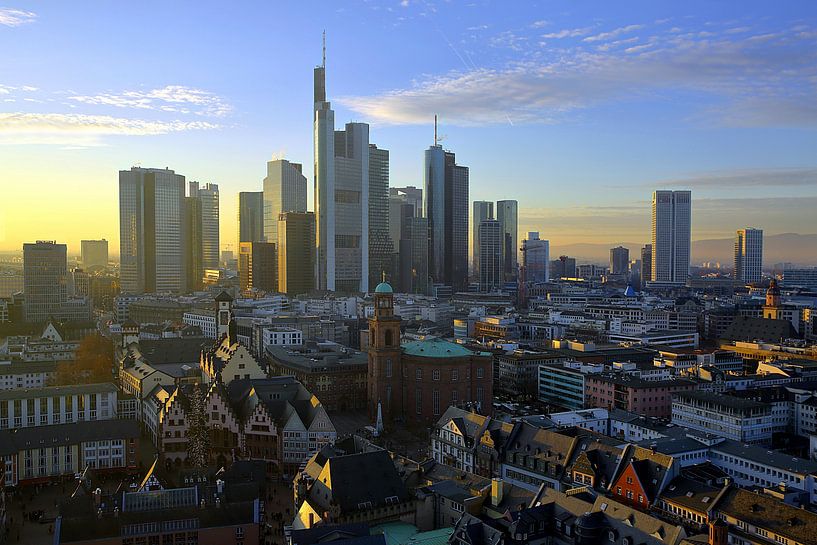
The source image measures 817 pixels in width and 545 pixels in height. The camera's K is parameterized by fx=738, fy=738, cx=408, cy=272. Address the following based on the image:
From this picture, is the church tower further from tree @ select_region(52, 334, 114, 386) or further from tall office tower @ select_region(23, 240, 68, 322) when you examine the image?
tall office tower @ select_region(23, 240, 68, 322)

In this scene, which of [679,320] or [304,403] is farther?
[679,320]

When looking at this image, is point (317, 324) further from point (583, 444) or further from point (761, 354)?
point (583, 444)

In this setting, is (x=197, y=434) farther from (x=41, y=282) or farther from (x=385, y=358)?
(x=41, y=282)

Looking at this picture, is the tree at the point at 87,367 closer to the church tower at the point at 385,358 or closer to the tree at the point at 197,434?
the tree at the point at 197,434

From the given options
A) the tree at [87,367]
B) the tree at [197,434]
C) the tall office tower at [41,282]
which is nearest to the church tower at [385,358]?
the tree at [197,434]

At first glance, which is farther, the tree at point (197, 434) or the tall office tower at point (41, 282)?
the tall office tower at point (41, 282)

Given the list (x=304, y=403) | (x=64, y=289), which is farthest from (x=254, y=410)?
(x=64, y=289)
